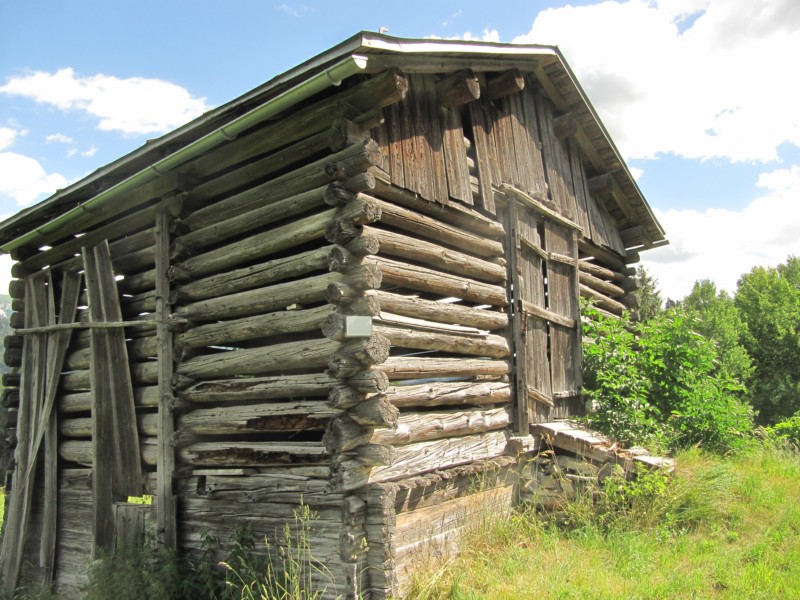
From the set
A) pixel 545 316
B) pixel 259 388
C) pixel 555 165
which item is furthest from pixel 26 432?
pixel 555 165

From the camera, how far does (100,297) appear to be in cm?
773

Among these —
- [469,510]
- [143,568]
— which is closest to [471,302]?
[469,510]

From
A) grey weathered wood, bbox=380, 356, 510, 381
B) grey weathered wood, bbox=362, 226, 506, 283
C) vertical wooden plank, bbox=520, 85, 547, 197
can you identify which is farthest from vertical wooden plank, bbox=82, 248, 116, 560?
vertical wooden plank, bbox=520, 85, 547, 197

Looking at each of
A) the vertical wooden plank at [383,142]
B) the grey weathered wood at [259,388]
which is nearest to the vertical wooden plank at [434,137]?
the vertical wooden plank at [383,142]

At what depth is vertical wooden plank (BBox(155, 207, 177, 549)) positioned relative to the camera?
6.42 m

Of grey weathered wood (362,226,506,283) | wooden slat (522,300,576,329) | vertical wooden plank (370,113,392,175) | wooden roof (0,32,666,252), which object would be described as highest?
wooden roof (0,32,666,252)

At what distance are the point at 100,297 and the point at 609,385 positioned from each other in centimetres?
650

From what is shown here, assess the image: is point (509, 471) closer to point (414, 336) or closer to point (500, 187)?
point (414, 336)

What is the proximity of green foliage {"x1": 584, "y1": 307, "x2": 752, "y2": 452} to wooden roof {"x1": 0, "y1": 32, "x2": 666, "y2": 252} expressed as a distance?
272cm

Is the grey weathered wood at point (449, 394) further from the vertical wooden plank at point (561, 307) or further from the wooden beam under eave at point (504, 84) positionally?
the wooden beam under eave at point (504, 84)

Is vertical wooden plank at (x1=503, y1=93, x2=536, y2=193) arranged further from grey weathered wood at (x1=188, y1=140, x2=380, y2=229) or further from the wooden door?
grey weathered wood at (x1=188, y1=140, x2=380, y2=229)

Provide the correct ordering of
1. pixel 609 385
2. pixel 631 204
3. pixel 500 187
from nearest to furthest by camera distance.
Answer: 1. pixel 500 187
2. pixel 609 385
3. pixel 631 204

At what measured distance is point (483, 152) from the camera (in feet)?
24.8

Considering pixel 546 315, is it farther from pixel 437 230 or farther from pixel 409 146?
pixel 409 146
